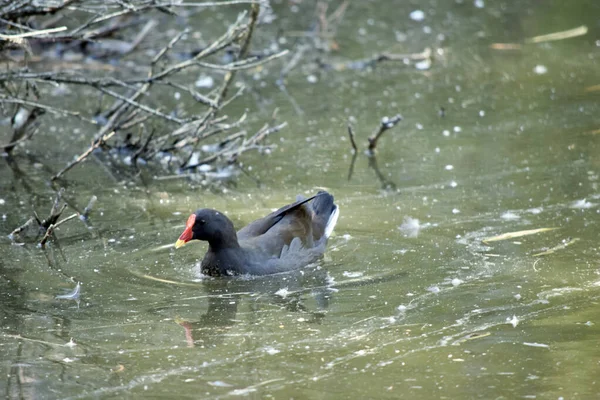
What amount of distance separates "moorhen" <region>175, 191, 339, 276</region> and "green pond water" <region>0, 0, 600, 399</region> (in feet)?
0.41

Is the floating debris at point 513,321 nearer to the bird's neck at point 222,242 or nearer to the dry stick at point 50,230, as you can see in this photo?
the bird's neck at point 222,242

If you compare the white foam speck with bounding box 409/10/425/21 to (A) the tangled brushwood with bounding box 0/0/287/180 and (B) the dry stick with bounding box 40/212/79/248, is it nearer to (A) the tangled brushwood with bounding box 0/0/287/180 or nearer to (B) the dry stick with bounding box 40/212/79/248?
(A) the tangled brushwood with bounding box 0/0/287/180

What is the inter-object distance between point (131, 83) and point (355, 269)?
3329 mm

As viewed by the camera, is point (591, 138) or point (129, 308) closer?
point (129, 308)

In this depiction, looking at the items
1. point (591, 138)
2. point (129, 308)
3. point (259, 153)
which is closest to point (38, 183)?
point (259, 153)

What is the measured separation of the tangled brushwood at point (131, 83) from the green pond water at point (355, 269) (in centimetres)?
35

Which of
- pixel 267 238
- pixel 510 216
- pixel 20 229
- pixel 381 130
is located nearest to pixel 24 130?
pixel 20 229

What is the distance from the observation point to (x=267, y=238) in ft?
24.6

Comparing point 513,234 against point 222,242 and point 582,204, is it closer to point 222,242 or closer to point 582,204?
point 582,204

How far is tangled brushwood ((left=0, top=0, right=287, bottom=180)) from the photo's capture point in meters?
8.62

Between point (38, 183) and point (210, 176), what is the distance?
155cm

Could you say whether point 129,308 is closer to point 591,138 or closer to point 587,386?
point 587,386

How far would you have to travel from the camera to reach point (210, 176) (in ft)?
32.3

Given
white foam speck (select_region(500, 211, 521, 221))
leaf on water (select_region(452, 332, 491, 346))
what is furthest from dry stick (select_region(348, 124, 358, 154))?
leaf on water (select_region(452, 332, 491, 346))
